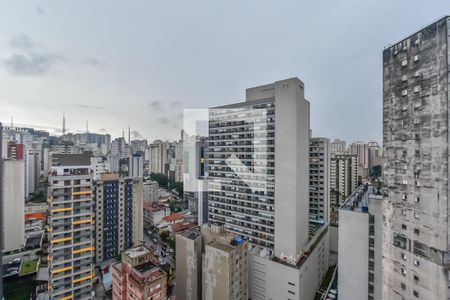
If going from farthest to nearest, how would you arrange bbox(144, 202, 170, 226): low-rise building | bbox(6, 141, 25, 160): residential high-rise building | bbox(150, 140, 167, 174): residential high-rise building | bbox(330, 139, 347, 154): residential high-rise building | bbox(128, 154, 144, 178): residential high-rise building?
bbox(150, 140, 167, 174): residential high-rise building
bbox(330, 139, 347, 154): residential high-rise building
bbox(128, 154, 144, 178): residential high-rise building
bbox(6, 141, 25, 160): residential high-rise building
bbox(144, 202, 170, 226): low-rise building

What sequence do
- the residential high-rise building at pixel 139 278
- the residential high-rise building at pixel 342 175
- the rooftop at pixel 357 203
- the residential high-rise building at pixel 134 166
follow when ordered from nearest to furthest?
the residential high-rise building at pixel 139 278
the rooftop at pixel 357 203
the residential high-rise building at pixel 342 175
the residential high-rise building at pixel 134 166

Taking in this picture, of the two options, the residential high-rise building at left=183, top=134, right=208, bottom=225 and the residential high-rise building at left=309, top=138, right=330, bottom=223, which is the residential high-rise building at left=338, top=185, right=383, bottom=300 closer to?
the residential high-rise building at left=309, top=138, right=330, bottom=223

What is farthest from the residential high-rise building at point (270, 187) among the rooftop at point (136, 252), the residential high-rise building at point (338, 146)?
the residential high-rise building at point (338, 146)

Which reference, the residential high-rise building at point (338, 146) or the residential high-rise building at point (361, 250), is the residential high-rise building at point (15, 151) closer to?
the residential high-rise building at point (361, 250)

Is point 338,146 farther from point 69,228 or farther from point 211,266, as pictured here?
point 69,228

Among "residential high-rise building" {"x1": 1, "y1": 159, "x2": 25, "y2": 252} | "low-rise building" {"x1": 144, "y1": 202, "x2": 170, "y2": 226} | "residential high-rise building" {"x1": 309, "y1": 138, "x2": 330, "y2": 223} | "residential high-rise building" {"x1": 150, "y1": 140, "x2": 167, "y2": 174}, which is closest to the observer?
"residential high-rise building" {"x1": 309, "y1": 138, "x2": 330, "y2": 223}

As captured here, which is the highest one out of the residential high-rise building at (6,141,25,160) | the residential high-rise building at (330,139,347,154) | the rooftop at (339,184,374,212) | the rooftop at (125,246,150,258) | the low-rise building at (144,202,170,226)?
the residential high-rise building at (330,139,347,154)

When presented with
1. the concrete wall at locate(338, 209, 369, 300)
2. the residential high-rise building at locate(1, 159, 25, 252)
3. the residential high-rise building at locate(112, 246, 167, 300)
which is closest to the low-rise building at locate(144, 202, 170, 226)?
the residential high-rise building at locate(1, 159, 25, 252)
